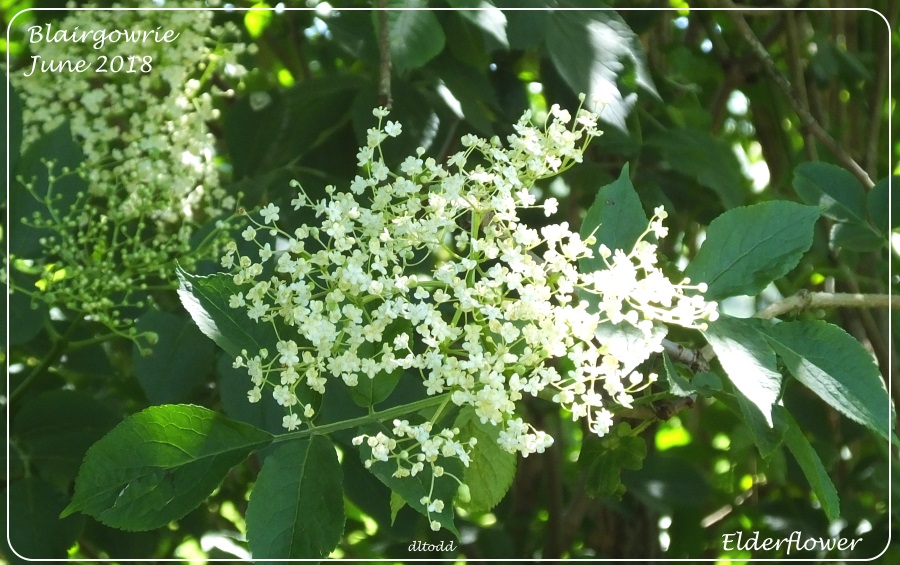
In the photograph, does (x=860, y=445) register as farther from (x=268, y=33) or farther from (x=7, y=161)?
(x=7, y=161)

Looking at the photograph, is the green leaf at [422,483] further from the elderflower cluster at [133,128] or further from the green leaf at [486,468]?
the elderflower cluster at [133,128]

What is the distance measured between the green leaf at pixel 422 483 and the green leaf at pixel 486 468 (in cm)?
4

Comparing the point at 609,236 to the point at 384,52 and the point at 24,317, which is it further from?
the point at 24,317

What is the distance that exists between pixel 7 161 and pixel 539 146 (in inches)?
24.1

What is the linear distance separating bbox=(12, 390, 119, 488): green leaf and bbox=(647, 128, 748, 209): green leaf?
2.26 ft

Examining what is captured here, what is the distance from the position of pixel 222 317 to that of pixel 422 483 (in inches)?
7.6

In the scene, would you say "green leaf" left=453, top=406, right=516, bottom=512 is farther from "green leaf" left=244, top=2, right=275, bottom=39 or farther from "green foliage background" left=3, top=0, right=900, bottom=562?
"green leaf" left=244, top=2, right=275, bottom=39

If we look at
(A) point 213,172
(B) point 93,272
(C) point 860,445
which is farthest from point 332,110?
(C) point 860,445

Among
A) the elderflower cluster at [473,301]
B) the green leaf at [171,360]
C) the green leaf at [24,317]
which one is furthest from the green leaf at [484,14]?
the green leaf at [24,317]

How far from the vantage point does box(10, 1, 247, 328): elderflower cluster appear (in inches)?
37.0

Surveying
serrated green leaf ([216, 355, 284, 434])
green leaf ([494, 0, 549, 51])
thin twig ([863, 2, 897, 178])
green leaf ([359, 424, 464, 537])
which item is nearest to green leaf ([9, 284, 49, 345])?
serrated green leaf ([216, 355, 284, 434])

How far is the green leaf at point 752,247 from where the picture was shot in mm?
639

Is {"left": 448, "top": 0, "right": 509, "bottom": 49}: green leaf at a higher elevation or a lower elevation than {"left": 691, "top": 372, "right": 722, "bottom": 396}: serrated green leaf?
higher

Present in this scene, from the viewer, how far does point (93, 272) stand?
35.3 inches
